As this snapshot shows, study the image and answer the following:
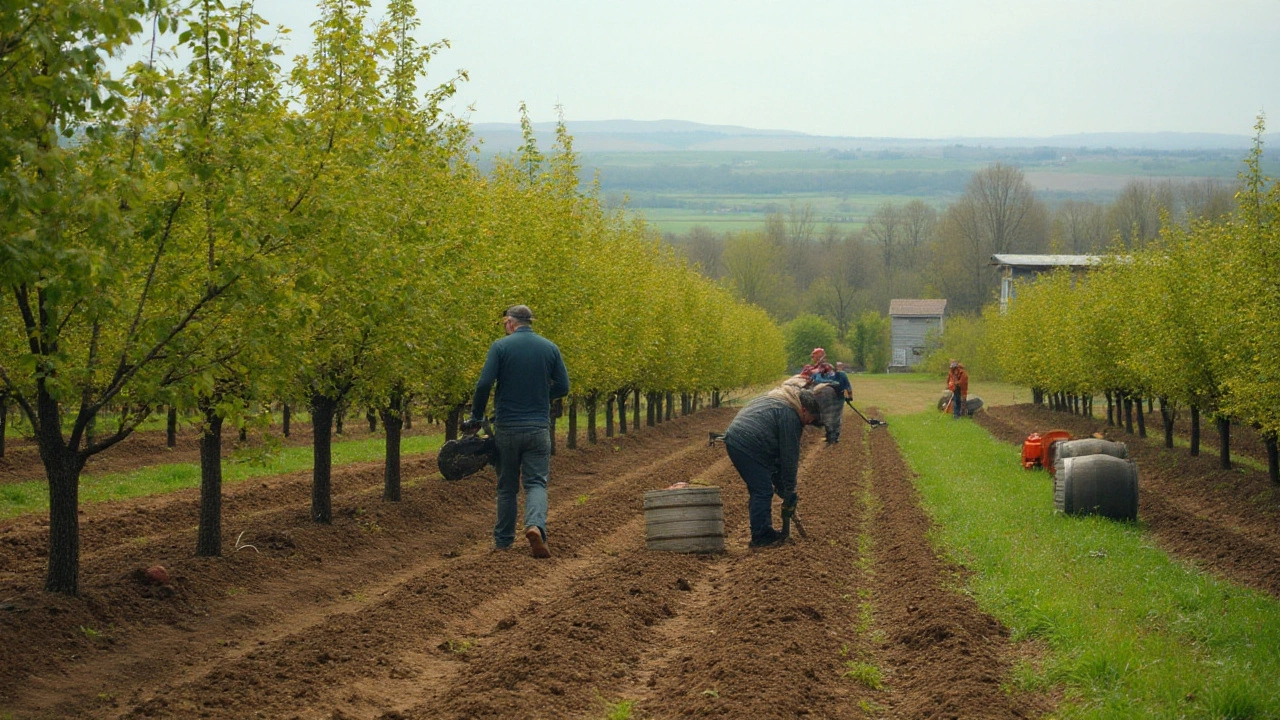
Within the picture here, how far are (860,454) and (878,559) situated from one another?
17.2 metres

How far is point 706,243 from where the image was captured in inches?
5330

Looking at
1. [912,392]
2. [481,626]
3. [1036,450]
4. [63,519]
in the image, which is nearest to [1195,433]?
[1036,450]

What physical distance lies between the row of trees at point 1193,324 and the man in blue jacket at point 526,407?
8.72 metres

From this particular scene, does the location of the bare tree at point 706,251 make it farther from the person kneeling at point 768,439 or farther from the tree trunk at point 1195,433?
the person kneeling at point 768,439

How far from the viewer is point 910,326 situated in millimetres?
118812

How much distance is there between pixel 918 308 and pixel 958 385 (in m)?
77.1

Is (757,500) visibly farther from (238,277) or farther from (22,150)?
(22,150)

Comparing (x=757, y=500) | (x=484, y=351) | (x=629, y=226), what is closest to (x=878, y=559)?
(x=757, y=500)

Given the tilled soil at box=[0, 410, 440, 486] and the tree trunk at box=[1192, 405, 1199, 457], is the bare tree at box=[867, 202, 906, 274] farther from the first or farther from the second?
the tree trunk at box=[1192, 405, 1199, 457]

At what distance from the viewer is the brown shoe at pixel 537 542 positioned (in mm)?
11453

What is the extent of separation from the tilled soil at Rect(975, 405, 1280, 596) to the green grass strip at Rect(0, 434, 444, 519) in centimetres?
1141

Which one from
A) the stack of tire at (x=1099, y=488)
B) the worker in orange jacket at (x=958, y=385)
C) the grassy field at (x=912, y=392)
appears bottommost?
the grassy field at (x=912, y=392)

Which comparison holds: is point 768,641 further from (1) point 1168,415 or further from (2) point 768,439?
(1) point 1168,415

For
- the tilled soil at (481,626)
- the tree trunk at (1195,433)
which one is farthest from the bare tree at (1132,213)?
the tilled soil at (481,626)
